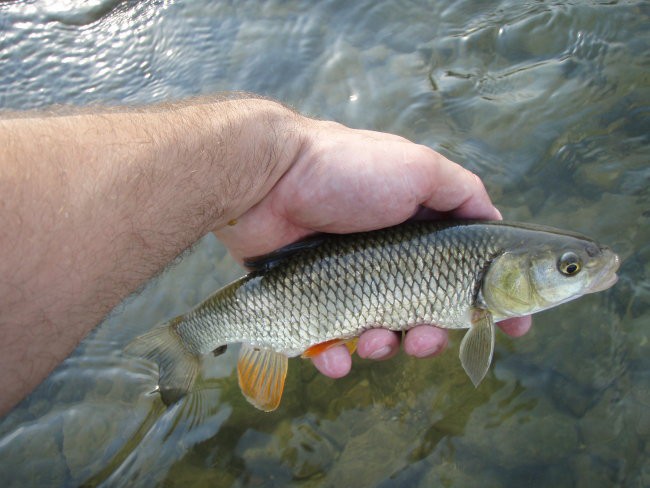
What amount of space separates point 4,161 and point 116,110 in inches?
40.7

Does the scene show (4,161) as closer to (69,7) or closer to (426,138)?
(426,138)

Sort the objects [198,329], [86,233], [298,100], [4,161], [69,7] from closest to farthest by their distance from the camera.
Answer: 1. [4,161]
2. [86,233]
3. [198,329]
4. [298,100]
5. [69,7]

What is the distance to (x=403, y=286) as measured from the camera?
3096 millimetres

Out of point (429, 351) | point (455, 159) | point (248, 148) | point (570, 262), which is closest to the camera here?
point (570, 262)

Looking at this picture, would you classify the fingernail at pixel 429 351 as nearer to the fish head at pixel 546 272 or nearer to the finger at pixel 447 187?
the fish head at pixel 546 272

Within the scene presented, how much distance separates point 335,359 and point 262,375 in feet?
1.43

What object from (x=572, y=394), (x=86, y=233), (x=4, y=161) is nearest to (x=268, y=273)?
(x=86, y=233)

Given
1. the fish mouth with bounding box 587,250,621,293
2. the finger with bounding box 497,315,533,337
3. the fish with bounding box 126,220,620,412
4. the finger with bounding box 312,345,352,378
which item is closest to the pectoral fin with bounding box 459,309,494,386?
the fish with bounding box 126,220,620,412

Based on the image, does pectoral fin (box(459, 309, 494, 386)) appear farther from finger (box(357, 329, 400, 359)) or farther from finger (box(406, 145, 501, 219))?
finger (box(406, 145, 501, 219))

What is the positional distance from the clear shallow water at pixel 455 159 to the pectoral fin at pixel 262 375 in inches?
14.9

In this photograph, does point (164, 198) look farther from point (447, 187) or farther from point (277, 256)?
point (447, 187)

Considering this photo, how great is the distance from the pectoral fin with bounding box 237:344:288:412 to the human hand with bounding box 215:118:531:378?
25cm

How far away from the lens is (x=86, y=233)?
7.88 feet

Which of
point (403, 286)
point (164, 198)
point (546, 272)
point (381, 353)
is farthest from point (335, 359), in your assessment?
point (164, 198)
